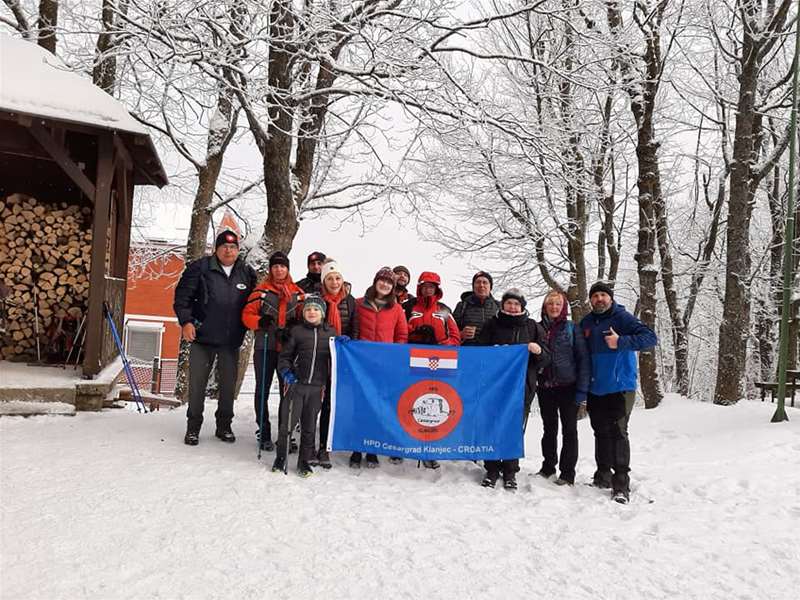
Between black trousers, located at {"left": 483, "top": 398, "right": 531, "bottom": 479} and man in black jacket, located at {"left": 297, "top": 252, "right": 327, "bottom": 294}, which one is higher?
man in black jacket, located at {"left": 297, "top": 252, "right": 327, "bottom": 294}

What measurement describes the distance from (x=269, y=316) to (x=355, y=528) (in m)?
2.18

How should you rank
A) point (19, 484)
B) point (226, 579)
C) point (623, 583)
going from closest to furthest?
point (226, 579)
point (623, 583)
point (19, 484)

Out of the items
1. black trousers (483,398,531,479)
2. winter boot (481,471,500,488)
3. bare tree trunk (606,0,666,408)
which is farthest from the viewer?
bare tree trunk (606,0,666,408)

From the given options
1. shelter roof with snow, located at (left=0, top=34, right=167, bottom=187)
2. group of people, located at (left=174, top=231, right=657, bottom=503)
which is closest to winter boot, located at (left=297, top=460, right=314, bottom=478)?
group of people, located at (left=174, top=231, right=657, bottom=503)

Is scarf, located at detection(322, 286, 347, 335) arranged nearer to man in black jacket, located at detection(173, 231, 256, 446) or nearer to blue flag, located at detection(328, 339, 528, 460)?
blue flag, located at detection(328, 339, 528, 460)

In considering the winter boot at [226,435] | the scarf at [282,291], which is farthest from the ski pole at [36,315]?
the scarf at [282,291]

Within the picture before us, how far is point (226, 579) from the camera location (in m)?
3.27

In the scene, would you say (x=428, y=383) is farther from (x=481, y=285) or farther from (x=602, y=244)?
(x=602, y=244)

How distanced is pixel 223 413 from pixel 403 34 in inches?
178

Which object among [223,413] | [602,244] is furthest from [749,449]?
[602,244]

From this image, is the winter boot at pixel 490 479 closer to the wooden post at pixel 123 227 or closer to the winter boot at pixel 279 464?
the winter boot at pixel 279 464

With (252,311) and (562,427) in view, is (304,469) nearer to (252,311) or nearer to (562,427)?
(252,311)

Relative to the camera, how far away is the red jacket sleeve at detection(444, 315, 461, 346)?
232 inches

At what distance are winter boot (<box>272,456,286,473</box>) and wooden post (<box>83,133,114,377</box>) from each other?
3193 mm
